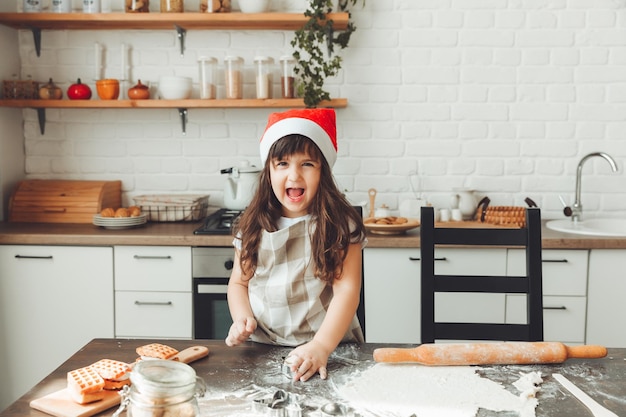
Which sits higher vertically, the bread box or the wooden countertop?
the bread box

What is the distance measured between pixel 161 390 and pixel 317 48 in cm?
243

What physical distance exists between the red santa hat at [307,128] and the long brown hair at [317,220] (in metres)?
0.02

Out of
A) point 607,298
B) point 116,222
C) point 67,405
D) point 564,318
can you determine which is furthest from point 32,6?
point 607,298

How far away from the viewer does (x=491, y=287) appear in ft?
5.85

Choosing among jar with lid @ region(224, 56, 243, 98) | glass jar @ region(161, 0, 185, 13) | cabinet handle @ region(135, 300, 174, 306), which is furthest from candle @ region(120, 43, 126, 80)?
cabinet handle @ region(135, 300, 174, 306)

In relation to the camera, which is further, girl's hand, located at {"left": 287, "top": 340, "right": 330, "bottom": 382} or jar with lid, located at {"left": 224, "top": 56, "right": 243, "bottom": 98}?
jar with lid, located at {"left": 224, "top": 56, "right": 243, "bottom": 98}

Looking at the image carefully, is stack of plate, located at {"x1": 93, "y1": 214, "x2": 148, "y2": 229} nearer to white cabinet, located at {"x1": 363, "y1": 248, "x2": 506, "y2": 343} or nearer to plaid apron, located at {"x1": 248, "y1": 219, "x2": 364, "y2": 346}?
white cabinet, located at {"x1": 363, "y1": 248, "x2": 506, "y2": 343}

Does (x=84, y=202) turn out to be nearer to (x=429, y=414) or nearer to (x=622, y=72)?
(x=429, y=414)

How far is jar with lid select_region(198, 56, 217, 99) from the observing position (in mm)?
3139

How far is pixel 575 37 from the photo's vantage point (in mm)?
3223

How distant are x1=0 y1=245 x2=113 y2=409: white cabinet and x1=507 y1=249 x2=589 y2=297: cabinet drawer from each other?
1.75m

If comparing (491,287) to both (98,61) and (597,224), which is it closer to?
(597,224)

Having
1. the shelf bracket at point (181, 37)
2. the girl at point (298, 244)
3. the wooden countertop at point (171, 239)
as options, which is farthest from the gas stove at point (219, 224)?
the girl at point (298, 244)

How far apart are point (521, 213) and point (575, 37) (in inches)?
38.3
